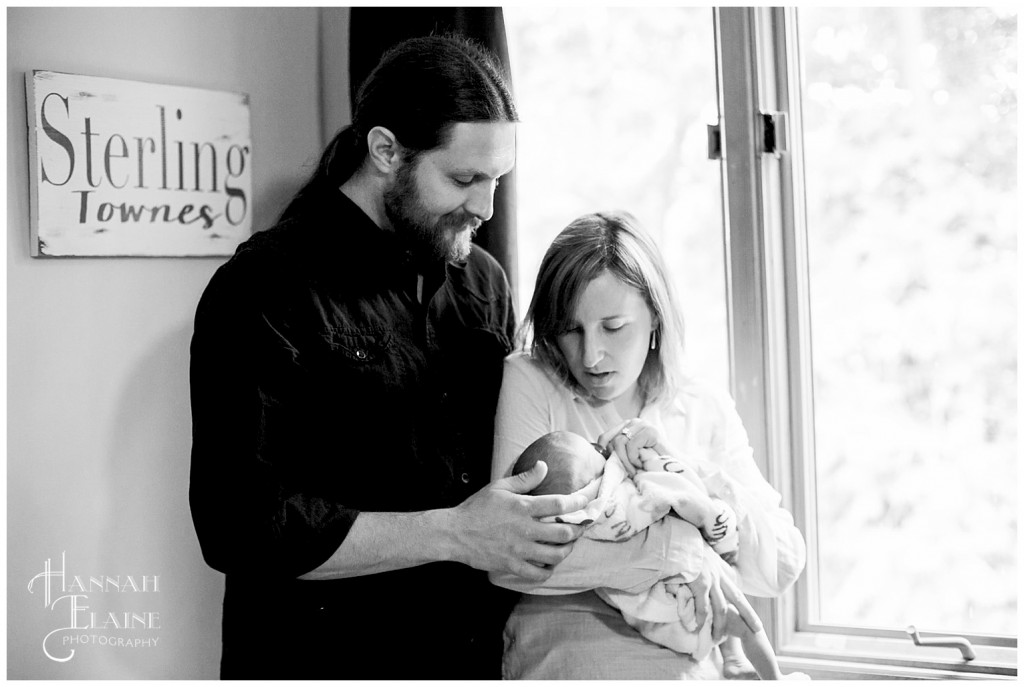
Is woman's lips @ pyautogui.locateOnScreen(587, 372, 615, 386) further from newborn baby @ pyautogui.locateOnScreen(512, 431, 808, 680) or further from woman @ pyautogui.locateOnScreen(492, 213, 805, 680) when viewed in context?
newborn baby @ pyautogui.locateOnScreen(512, 431, 808, 680)

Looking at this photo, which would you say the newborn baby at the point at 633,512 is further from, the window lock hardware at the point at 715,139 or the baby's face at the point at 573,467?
the window lock hardware at the point at 715,139

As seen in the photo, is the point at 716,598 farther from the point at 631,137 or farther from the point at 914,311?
the point at 631,137

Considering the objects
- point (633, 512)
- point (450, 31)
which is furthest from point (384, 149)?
point (633, 512)

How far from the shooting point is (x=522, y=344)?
1.39 m

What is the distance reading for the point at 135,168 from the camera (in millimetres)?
1347

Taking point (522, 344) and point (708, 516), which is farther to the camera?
point (522, 344)

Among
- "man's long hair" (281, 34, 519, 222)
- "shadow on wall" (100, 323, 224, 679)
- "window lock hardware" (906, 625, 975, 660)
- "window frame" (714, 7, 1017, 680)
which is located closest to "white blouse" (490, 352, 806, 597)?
"window frame" (714, 7, 1017, 680)

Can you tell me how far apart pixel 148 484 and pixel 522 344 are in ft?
2.08

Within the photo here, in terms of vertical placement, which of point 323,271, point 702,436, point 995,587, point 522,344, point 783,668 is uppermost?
point 323,271

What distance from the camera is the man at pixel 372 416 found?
116cm

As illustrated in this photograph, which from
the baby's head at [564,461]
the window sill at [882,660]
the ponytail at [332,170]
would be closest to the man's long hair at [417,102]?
the ponytail at [332,170]

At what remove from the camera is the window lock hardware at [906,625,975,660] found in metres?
1.39

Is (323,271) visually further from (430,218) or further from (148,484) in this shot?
(148,484)

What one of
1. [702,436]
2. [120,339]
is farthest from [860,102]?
[120,339]
